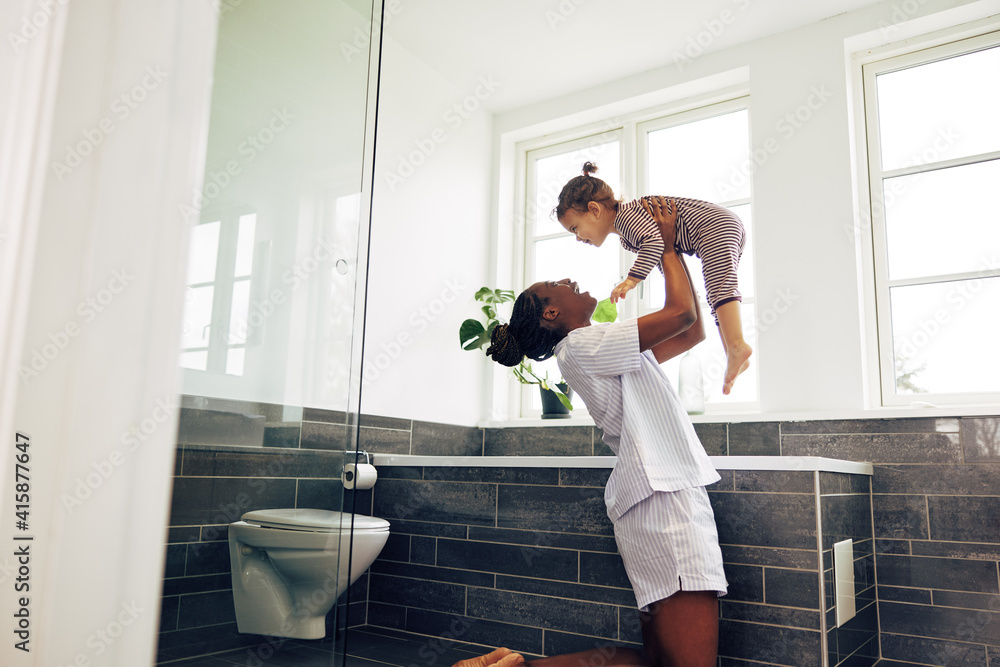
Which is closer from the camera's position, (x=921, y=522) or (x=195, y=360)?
(x=195, y=360)

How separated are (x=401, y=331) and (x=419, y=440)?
1.95 feet

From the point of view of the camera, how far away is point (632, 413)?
1859 mm

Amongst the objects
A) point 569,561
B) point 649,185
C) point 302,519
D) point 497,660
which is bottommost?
point 497,660

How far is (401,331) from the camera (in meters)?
3.86

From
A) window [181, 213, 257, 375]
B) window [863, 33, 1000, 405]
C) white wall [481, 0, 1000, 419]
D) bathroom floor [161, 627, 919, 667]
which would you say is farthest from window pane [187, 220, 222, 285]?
window [863, 33, 1000, 405]

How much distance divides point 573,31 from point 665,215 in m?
2.13

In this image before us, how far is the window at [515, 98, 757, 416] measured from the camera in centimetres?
382

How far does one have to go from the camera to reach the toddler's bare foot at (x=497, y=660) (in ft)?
6.37
